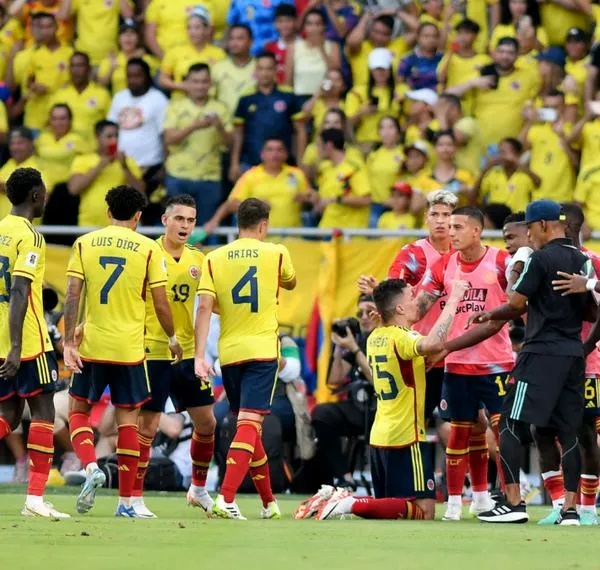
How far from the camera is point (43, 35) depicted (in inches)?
849

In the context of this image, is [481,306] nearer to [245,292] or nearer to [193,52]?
[245,292]

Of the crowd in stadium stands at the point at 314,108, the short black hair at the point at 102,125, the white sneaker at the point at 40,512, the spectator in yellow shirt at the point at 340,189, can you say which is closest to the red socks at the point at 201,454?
the white sneaker at the point at 40,512

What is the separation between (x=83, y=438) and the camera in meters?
11.6

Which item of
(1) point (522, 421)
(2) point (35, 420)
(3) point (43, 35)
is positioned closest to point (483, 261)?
(1) point (522, 421)

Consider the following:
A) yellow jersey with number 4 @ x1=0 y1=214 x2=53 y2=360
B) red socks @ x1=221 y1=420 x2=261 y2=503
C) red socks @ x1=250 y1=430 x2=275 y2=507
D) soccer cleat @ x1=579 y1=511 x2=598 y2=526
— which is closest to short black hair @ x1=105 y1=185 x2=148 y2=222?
yellow jersey with number 4 @ x1=0 y1=214 x2=53 y2=360

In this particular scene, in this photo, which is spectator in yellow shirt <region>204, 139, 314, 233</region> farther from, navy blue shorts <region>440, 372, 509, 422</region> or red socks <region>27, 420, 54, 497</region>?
red socks <region>27, 420, 54, 497</region>

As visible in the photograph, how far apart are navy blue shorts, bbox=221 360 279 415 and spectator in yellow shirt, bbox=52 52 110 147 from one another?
9568mm

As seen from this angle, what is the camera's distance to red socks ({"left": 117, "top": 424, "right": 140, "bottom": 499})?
11.6 meters

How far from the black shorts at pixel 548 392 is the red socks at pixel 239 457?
183cm

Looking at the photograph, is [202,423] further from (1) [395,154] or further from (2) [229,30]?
(2) [229,30]

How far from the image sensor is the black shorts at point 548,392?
11.2m

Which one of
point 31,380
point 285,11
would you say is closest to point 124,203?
point 31,380

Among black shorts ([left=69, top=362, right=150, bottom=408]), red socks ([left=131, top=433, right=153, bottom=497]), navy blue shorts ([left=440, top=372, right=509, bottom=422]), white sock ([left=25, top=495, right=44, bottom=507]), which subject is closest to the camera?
white sock ([left=25, top=495, right=44, bottom=507])

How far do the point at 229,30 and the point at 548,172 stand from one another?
4.88 metres
